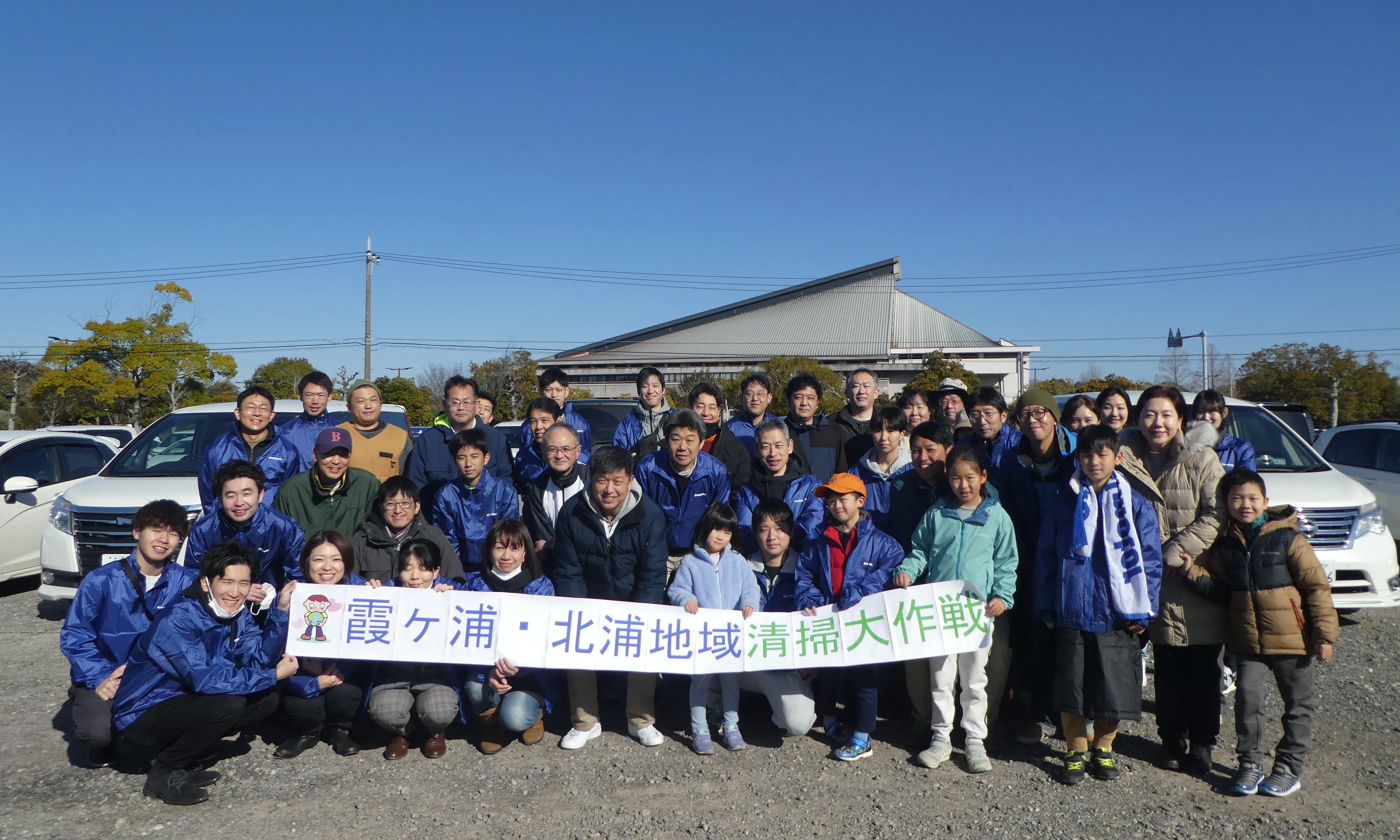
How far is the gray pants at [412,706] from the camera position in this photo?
4512 millimetres

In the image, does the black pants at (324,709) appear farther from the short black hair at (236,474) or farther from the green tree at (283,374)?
the green tree at (283,374)

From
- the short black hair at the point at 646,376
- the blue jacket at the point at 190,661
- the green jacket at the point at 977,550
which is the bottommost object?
the blue jacket at the point at 190,661

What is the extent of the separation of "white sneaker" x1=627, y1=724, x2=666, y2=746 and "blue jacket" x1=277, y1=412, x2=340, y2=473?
3.09m

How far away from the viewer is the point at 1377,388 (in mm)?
34250

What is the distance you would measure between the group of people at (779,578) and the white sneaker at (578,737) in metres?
0.02

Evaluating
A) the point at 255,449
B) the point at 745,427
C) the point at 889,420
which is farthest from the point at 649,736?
the point at 255,449

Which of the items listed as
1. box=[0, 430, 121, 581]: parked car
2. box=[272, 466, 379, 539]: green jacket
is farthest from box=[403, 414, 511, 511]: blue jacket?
box=[0, 430, 121, 581]: parked car

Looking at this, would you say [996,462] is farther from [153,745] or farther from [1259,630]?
[153,745]

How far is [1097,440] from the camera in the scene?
164 inches

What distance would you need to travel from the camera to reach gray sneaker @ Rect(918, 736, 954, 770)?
4270 millimetres

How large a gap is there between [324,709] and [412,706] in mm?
489

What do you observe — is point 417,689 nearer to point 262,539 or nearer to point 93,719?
point 262,539

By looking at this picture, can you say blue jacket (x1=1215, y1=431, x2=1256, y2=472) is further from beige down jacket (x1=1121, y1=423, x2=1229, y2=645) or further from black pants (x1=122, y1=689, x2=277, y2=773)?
black pants (x1=122, y1=689, x2=277, y2=773)

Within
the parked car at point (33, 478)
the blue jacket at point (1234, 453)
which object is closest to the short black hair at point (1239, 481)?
the blue jacket at point (1234, 453)
